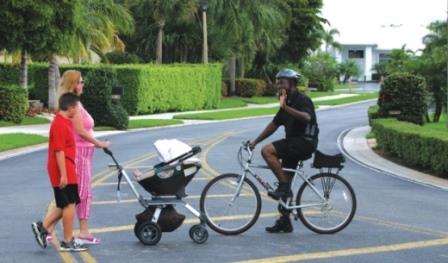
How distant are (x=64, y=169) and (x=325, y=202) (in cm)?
314

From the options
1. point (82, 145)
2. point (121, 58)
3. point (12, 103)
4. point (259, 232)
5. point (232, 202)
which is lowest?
point (259, 232)

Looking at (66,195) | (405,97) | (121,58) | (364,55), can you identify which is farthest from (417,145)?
(364,55)

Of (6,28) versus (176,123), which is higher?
(6,28)

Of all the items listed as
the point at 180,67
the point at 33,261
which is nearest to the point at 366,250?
the point at 33,261

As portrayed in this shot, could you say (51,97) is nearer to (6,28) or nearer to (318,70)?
(6,28)

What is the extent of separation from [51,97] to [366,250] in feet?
102

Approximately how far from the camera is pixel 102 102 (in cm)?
3009

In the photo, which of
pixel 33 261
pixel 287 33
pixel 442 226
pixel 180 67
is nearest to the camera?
pixel 33 261

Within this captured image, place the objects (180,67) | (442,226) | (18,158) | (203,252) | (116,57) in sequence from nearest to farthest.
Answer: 1. (203,252)
2. (442,226)
3. (18,158)
4. (180,67)
5. (116,57)

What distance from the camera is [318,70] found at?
94.8 meters

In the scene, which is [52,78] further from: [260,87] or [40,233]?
[260,87]

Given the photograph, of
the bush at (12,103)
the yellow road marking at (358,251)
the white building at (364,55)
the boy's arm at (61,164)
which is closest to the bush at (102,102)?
the bush at (12,103)

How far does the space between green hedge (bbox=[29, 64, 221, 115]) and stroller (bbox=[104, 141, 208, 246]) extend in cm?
2760

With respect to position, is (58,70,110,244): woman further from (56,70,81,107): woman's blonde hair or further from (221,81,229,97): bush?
(221,81,229,97): bush
